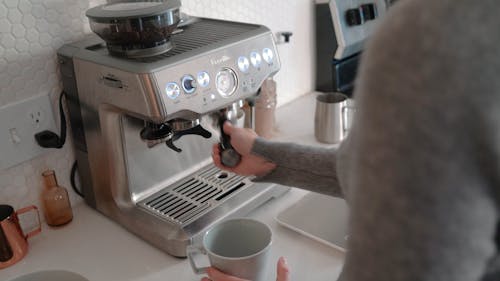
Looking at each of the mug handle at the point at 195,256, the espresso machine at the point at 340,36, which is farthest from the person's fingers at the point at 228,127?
the espresso machine at the point at 340,36

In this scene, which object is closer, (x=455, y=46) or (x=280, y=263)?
(x=455, y=46)

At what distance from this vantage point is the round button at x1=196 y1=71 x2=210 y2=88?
78 centimetres

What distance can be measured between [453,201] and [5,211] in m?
0.72

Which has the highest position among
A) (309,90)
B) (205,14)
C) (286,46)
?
(205,14)

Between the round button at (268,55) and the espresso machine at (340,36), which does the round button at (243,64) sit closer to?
the round button at (268,55)

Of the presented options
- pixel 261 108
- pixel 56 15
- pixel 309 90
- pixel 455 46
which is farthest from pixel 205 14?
pixel 455 46

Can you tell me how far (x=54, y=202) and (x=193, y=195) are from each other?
255 mm

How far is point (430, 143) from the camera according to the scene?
15.3 inches

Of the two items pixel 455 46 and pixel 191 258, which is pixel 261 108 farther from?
pixel 455 46

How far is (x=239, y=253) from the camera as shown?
75 cm

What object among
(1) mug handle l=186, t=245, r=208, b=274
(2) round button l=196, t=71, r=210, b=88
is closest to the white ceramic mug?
(1) mug handle l=186, t=245, r=208, b=274

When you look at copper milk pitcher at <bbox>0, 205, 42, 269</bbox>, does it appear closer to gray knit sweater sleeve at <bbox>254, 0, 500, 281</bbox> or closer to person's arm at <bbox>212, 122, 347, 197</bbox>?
person's arm at <bbox>212, 122, 347, 197</bbox>

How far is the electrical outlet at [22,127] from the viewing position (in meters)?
0.88

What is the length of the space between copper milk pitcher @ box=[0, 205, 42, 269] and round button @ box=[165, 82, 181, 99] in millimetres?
345
